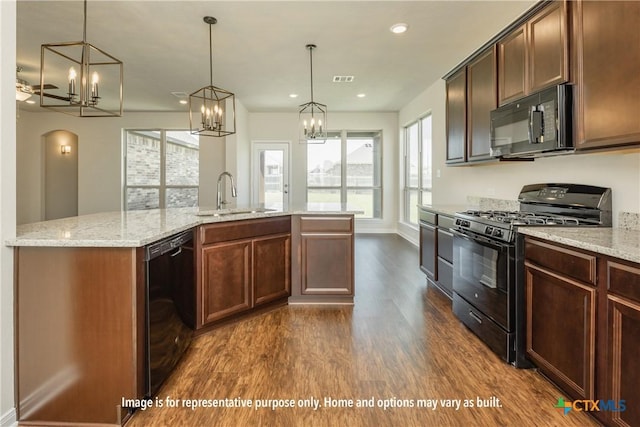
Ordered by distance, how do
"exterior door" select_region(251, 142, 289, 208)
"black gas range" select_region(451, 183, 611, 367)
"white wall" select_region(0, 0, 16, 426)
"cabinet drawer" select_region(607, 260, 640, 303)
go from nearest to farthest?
"cabinet drawer" select_region(607, 260, 640, 303) → "white wall" select_region(0, 0, 16, 426) → "black gas range" select_region(451, 183, 611, 367) → "exterior door" select_region(251, 142, 289, 208)

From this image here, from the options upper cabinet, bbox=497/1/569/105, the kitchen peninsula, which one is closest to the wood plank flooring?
the kitchen peninsula

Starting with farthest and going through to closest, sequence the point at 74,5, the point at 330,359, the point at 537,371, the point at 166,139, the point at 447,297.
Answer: the point at 166,139
the point at 447,297
the point at 74,5
the point at 330,359
the point at 537,371

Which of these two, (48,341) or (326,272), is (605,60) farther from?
(48,341)

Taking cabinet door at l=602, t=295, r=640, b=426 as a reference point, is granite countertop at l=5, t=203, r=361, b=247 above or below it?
above

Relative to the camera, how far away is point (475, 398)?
1930 millimetres

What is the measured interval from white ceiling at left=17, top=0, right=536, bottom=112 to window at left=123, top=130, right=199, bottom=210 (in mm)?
2073

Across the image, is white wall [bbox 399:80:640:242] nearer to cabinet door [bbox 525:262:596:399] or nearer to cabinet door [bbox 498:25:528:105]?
cabinet door [bbox 498:25:528:105]

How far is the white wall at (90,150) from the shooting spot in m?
7.84

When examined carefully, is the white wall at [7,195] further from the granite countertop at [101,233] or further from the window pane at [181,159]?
the window pane at [181,159]

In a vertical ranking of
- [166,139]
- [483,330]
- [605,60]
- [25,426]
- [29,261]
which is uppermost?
[166,139]

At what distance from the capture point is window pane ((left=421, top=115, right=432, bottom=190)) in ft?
21.1

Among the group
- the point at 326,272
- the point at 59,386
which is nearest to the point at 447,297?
the point at 326,272

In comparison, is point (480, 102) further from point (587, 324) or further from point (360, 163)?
point (360, 163)

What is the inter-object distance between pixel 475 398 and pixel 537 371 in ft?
1.83
